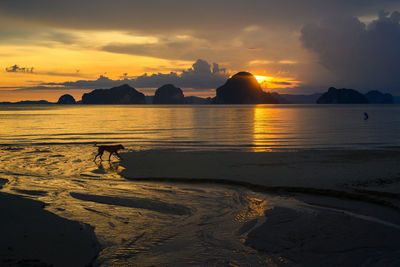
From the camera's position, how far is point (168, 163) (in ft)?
57.9

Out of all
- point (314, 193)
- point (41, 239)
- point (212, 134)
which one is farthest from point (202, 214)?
point (212, 134)

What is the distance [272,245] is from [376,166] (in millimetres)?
12104

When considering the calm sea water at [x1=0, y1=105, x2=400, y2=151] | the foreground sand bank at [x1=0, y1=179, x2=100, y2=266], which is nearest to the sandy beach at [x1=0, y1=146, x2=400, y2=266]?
the foreground sand bank at [x1=0, y1=179, x2=100, y2=266]

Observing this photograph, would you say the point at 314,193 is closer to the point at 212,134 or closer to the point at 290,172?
the point at 290,172

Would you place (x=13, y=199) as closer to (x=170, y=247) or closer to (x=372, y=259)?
(x=170, y=247)

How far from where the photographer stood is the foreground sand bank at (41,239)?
599 cm

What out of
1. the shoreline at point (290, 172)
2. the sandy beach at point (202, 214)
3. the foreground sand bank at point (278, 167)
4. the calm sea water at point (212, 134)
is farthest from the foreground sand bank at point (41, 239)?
the calm sea water at point (212, 134)

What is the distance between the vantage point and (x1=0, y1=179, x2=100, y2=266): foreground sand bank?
5988 millimetres

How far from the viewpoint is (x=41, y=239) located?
6910mm

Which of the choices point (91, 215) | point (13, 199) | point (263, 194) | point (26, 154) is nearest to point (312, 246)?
point (263, 194)

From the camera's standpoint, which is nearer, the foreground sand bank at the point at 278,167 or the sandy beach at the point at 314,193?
the sandy beach at the point at 314,193

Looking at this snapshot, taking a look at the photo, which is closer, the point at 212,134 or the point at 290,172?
the point at 290,172

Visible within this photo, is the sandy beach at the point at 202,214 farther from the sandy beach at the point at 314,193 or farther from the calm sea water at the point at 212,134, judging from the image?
the calm sea water at the point at 212,134

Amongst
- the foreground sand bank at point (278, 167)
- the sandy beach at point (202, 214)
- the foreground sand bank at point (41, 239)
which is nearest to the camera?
the foreground sand bank at point (41, 239)
